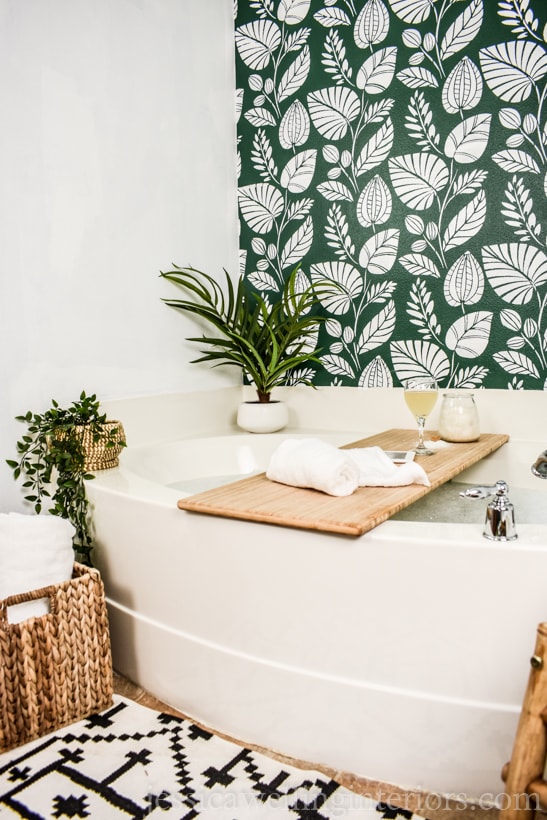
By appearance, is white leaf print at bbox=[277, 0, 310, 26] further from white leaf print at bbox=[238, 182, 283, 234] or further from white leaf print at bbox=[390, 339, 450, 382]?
white leaf print at bbox=[390, 339, 450, 382]

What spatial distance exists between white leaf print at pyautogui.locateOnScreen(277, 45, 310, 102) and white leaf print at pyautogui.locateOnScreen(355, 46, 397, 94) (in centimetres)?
26

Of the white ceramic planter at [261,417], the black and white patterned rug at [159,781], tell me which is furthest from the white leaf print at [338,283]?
the black and white patterned rug at [159,781]

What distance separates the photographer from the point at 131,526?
5.55 ft

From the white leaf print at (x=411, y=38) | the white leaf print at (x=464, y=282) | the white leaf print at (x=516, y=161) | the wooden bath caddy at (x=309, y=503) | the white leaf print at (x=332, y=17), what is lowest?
the wooden bath caddy at (x=309, y=503)

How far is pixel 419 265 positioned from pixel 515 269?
0.37m

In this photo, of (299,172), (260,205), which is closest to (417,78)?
(299,172)

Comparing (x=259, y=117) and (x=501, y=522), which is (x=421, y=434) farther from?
(x=259, y=117)

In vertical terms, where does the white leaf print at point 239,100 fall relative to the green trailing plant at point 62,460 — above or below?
above

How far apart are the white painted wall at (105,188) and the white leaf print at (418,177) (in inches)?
30.6

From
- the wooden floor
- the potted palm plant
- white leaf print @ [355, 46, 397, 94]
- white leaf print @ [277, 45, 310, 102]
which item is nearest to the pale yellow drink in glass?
the potted palm plant

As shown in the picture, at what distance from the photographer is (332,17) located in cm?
264

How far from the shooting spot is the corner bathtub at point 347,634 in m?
1.25

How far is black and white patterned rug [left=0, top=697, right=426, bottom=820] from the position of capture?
4.15 ft

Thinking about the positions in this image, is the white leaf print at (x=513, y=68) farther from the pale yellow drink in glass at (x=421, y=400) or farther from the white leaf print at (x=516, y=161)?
the pale yellow drink in glass at (x=421, y=400)
